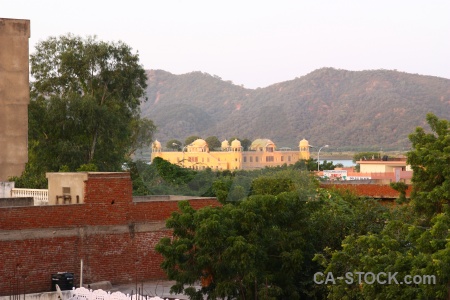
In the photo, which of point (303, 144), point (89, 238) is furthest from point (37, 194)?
point (303, 144)

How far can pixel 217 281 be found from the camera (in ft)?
74.6

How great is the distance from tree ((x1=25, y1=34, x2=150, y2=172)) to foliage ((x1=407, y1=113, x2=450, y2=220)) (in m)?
29.8

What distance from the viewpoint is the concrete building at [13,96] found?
5178cm

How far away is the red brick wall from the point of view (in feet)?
83.1

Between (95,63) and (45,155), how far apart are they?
628 centimetres

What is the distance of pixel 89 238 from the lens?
88.4 feet

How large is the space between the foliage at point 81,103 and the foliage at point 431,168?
1172 inches

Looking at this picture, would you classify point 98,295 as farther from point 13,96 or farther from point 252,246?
point 13,96

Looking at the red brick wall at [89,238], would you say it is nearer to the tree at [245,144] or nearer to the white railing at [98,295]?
the white railing at [98,295]

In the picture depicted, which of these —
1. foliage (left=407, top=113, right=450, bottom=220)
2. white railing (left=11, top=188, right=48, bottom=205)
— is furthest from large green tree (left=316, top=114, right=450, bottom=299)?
white railing (left=11, top=188, right=48, bottom=205)

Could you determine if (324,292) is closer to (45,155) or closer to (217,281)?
(217,281)

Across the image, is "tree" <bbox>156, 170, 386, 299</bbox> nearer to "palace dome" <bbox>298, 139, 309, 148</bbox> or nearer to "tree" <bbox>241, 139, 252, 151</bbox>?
"palace dome" <bbox>298, 139, 309, 148</bbox>

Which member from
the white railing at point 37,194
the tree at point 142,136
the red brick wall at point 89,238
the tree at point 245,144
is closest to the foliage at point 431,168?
the red brick wall at point 89,238

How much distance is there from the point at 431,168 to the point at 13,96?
3567 cm
